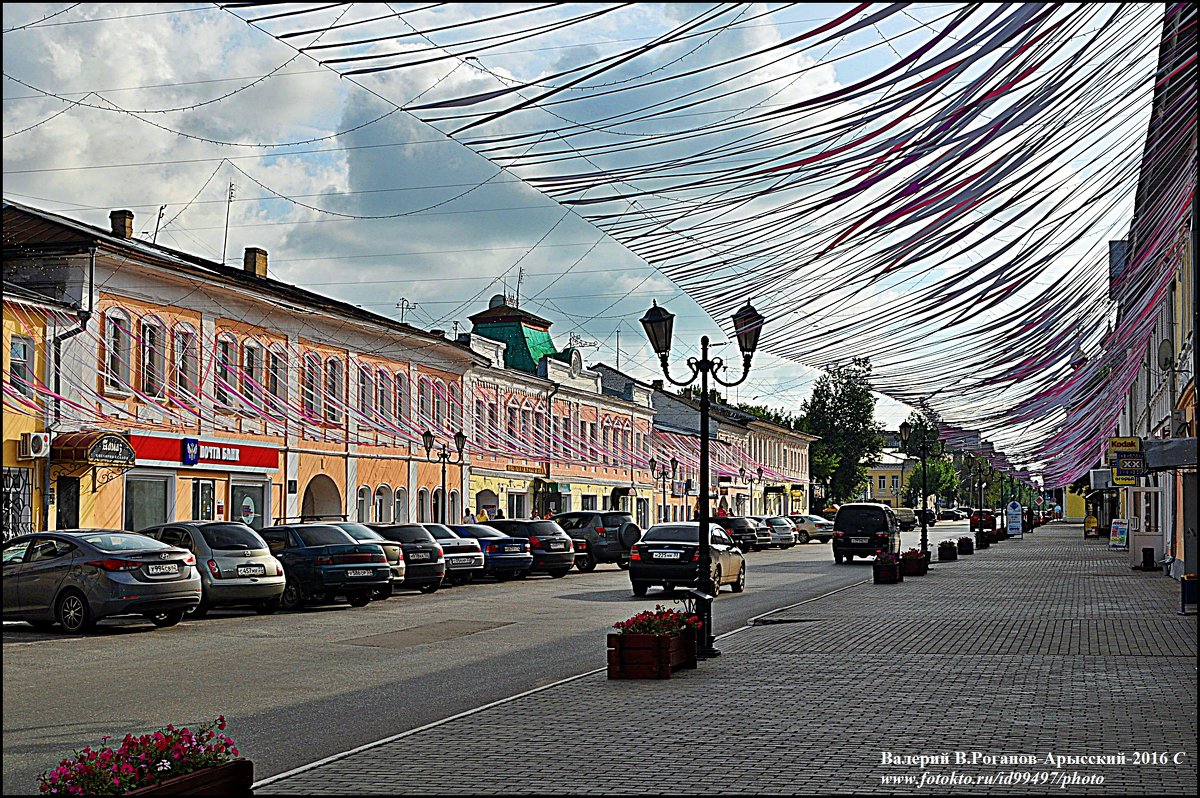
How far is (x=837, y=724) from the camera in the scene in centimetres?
926

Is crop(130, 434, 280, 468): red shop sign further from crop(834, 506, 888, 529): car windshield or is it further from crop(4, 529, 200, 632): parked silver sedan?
crop(834, 506, 888, 529): car windshield

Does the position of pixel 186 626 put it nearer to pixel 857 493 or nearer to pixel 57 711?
pixel 57 711

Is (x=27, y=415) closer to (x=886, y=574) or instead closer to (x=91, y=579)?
(x=91, y=579)

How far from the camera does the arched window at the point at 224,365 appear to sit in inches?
1296

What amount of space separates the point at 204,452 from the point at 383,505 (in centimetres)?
1064

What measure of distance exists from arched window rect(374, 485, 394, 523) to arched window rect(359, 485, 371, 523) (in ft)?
1.90

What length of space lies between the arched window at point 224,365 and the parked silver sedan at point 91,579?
597 inches

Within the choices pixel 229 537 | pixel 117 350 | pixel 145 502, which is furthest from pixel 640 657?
pixel 145 502

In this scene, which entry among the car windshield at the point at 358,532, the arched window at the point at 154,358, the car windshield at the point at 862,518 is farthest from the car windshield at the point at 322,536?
the car windshield at the point at 862,518

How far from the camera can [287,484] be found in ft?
120

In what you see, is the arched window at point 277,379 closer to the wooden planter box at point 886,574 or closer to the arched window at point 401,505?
the arched window at point 401,505

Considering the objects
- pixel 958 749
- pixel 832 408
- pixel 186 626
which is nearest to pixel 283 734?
pixel 958 749

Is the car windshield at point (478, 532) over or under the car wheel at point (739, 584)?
over

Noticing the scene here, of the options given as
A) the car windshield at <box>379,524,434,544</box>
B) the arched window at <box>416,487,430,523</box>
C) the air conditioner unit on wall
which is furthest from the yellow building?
the arched window at <box>416,487,430,523</box>
